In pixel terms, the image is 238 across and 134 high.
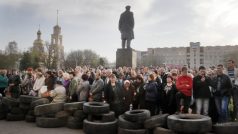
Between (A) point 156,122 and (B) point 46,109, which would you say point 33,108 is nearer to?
(B) point 46,109

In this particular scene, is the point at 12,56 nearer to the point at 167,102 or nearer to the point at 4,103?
the point at 4,103

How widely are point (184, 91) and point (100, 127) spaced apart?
112 inches

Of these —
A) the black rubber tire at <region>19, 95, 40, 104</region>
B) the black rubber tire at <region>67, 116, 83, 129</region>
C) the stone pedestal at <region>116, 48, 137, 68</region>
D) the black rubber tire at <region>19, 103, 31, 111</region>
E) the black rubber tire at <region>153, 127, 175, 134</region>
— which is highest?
the stone pedestal at <region>116, 48, 137, 68</region>

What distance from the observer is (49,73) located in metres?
11.7

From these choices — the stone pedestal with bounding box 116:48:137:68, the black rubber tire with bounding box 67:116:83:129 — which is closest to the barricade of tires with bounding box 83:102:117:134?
the black rubber tire with bounding box 67:116:83:129

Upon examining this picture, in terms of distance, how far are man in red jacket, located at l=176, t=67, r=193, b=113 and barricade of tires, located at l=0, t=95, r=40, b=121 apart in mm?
5632

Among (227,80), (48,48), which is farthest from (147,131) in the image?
(48,48)

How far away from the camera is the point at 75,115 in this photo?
940cm

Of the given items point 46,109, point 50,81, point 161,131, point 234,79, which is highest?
point 234,79

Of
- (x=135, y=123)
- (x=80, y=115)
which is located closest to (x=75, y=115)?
(x=80, y=115)

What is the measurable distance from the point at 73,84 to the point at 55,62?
161 feet

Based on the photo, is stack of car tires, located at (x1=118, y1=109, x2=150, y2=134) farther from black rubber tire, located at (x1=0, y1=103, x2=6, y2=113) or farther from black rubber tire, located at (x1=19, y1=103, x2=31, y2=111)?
black rubber tire, located at (x1=0, y1=103, x2=6, y2=113)

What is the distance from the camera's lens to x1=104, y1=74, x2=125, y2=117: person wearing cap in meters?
9.50

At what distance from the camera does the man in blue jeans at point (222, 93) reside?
28.4ft
